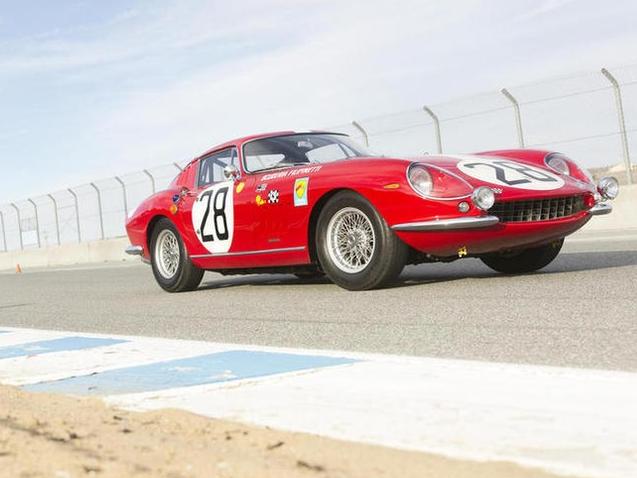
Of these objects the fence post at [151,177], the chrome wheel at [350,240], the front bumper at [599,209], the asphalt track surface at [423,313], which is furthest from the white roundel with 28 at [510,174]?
the fence post at [151,177]

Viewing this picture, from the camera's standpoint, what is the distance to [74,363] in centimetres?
438

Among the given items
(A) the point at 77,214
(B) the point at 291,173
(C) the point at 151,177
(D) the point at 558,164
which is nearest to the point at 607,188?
(D) the point at 558,164

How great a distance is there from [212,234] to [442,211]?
2602mm

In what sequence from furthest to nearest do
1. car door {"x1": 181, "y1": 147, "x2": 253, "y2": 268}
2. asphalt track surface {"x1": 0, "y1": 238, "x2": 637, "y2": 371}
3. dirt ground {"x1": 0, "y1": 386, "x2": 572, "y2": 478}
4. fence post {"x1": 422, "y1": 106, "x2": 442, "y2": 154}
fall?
fence post {"x1": 422, "y1": 106, "x2": 442, "y2": 154} < car door {"x1": 181, "y1": 147, "x2": 253, "y2": 268} < asphalt track surface {"x1": 0, "y1": 238, "x2": 637, "y2": 371} < dirt ground {"x1": 0, "y1": 386, "x2": 572, "y2": 478}

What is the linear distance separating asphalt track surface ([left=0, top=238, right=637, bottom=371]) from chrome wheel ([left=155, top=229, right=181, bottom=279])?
0.33 meters

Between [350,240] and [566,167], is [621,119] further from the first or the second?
[350,240]

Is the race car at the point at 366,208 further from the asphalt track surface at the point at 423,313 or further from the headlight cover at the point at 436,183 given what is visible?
the asphalt track surface at the point at 423,313

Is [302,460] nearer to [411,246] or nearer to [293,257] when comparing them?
[411,246]

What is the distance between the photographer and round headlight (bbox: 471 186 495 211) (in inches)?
235

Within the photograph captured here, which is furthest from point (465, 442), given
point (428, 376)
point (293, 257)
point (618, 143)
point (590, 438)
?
point (618, 143)

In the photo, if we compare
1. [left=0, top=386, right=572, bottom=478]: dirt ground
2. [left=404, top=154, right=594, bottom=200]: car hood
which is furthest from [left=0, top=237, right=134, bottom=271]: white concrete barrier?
[left=0, top=386, right=572, bottom=478]: dirt ground

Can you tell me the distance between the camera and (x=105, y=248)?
2405cm

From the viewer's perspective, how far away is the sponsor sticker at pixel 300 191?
6.83 metres

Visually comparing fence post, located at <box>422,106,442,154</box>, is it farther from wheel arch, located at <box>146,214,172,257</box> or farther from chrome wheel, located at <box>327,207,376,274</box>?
chrome wheel, located at <box>327,207,376,274</box>
